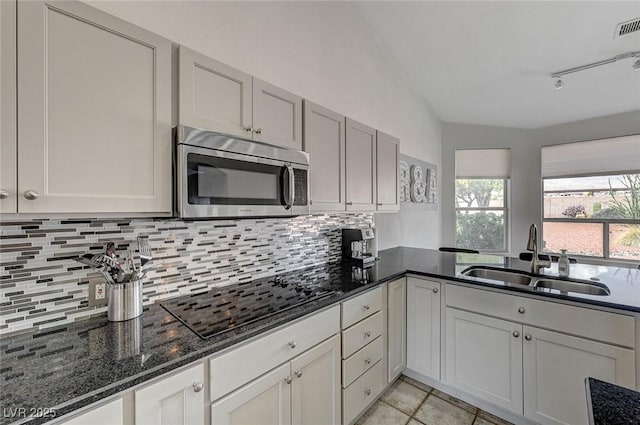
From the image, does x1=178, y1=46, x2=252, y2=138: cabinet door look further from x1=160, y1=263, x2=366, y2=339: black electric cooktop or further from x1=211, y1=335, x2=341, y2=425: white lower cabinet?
x1=211, y1=335, x2=341, y2=425: white lower cabinet

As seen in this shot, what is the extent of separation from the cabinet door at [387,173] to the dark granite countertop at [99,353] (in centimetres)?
117

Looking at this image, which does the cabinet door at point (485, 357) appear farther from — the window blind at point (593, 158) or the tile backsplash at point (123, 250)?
the window blind at point (593, 158)

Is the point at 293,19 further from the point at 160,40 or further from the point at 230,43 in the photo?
the point at 160,40

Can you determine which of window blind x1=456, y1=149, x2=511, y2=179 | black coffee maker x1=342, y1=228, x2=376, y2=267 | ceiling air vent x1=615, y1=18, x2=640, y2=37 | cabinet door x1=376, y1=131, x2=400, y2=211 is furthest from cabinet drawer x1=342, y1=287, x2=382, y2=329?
window blind x1=456, y1=149, x2=511, y2=179

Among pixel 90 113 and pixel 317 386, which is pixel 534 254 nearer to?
pixel 317 386

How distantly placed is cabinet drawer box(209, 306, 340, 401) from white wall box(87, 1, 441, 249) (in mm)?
1542

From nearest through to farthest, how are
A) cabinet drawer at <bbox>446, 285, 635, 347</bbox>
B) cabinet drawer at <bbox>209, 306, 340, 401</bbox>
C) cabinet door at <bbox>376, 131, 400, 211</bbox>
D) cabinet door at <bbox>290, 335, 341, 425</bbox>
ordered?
cabinet drawer at <bbox>209, 306, 340, 401</bbox> < cabinet door at <bbox>290, 335, 341, 425</bbox> < cabinet drawer at <bbox>446, 285, 635, 347</bbox> < cabinet door at <bbox>376, 131, 400, 211</bbox>

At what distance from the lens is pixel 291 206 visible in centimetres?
155

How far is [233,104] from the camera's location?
1.36 m

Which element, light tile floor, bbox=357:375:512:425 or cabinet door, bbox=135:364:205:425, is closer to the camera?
cabinet door, bbox=135:364:205:425

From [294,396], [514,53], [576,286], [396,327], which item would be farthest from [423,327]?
[514,53]

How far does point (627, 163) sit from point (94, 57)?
534cm

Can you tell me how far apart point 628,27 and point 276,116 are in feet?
9.92

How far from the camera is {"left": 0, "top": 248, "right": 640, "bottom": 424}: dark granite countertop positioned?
28.5 inches
